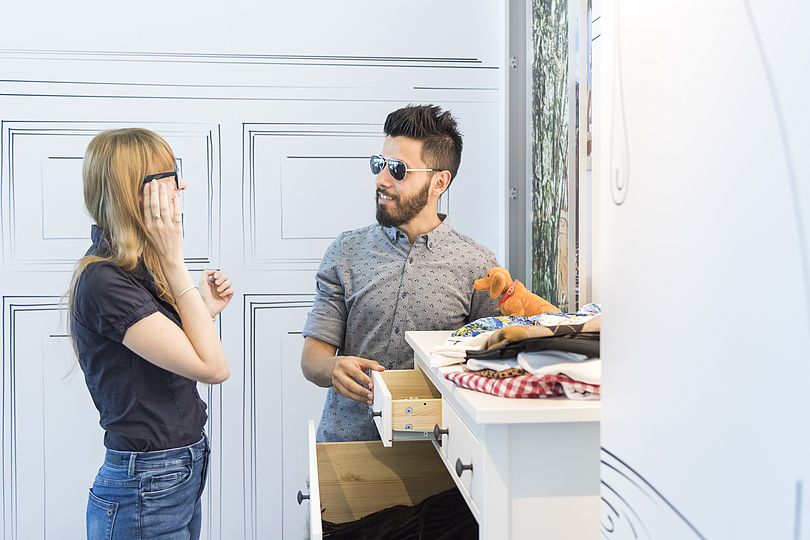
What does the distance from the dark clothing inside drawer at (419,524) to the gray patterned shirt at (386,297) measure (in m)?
0.37

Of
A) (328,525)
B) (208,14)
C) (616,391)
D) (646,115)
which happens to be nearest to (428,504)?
(328,525)

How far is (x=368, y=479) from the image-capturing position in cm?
200

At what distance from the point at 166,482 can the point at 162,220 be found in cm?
57

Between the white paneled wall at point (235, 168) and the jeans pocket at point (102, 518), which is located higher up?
the white paneled wall at point (235, 168)

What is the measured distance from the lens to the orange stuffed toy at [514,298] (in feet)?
6.30

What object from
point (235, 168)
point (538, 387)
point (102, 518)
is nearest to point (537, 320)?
point (538, 387)

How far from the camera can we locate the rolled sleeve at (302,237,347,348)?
223cm

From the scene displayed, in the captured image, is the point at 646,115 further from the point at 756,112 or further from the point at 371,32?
the point at 371,32

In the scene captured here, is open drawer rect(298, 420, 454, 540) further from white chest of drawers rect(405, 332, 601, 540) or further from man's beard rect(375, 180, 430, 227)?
white chest of drawers rect(405, 332, 601, 540)

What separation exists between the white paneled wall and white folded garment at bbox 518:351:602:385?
1.93m

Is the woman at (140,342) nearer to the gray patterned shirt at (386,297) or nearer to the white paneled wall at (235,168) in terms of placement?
the gray patterned shirt at (386,297)

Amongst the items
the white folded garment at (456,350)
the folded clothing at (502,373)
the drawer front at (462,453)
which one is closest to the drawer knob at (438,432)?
the drawer front at (462,453)

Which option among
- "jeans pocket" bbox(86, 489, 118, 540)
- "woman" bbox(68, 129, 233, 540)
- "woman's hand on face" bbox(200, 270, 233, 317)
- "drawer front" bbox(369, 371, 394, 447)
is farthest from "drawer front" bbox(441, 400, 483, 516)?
"woman's hand on face" bbox(200, 270, 233, 317)

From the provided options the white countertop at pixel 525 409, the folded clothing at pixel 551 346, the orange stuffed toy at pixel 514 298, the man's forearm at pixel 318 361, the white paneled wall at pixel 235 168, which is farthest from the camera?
the white paneled wall at pixel 235 168
